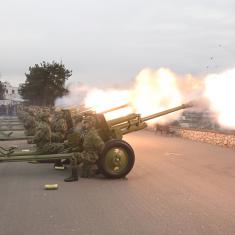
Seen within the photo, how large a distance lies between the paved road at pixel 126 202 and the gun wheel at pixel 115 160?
0.29 m

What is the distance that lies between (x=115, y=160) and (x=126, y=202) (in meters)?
3.03

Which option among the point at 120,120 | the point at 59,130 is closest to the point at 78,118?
the point at 59,130

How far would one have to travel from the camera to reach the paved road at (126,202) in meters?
7.36

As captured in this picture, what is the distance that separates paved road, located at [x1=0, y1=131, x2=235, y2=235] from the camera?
7.36 m

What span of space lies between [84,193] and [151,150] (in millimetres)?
9508

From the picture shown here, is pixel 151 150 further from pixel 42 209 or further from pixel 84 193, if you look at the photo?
pixel 42 209

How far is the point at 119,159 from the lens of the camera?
479 inches

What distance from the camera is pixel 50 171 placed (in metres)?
13.6

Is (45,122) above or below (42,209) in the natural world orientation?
above

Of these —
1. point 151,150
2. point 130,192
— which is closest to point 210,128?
point 151,150

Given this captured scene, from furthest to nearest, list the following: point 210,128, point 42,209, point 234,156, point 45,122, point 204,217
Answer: point 210,128 → point 234,156 → point 45,122 → point 42,209 → point 204,217

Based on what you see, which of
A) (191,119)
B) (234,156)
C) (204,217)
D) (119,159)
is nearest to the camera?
(204,217)

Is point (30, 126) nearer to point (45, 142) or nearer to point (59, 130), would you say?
point (59, 130)

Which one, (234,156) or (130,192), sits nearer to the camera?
(130,192)
